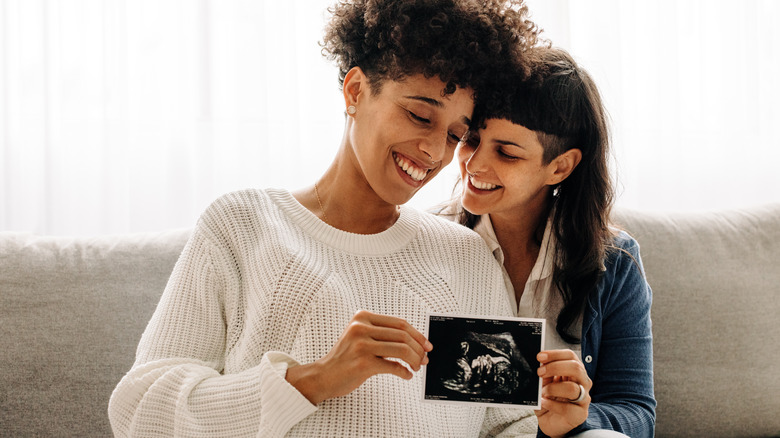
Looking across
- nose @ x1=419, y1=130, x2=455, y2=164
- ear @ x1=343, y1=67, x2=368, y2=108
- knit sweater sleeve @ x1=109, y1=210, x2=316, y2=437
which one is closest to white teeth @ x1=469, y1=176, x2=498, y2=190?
nose @ x1=419, y1=130, x2=455, y2=164

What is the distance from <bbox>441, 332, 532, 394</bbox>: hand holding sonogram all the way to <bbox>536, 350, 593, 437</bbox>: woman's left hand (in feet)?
0.18

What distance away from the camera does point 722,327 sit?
6.57 ft

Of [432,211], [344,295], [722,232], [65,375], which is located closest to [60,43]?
[65,375]

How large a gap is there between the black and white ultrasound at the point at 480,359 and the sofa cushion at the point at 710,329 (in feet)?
2.91

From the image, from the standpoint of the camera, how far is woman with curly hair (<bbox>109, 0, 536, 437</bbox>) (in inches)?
47.9

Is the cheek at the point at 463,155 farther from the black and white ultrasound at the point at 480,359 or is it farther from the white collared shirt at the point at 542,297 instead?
the black and white ultrasound at the point at 480,359

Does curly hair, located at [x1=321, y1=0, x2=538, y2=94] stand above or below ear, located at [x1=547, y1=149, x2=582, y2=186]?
above

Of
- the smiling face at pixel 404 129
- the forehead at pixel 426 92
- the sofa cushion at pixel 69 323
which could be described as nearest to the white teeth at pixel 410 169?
the smiling face at pixel 404 129

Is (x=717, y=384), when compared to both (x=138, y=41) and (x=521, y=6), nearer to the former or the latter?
(x=521, y=6)

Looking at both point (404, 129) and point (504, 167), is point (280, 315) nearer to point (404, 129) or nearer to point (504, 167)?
point (404, 129)

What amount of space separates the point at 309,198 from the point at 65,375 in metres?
0.69

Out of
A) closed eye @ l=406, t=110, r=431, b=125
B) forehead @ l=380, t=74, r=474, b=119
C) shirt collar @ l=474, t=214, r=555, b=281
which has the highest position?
forehead @ l=380, t=74, r=474, b=119

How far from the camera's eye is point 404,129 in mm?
1392

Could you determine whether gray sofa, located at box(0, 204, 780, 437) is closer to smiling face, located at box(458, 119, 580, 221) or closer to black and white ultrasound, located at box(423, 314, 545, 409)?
smiling face, located at box(458, 119, 580, 221)
